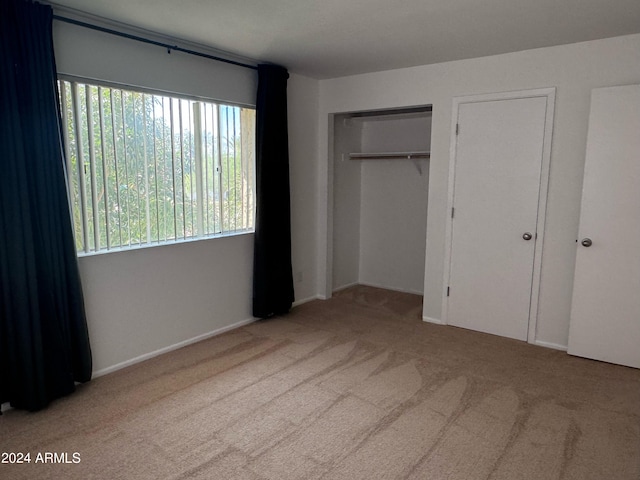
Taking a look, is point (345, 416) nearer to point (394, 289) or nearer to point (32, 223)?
point (32, 223)

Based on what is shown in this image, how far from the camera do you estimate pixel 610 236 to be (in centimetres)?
315

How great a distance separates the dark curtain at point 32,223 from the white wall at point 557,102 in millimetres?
2807

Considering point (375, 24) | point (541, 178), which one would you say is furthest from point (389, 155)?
point (375, 24)

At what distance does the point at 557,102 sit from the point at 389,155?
1.91m

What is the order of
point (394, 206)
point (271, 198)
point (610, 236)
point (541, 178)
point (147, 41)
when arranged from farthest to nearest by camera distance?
point (394, 206)
point (271, 198)
point (541, 178)
point (610, 236)
point (147, 41)

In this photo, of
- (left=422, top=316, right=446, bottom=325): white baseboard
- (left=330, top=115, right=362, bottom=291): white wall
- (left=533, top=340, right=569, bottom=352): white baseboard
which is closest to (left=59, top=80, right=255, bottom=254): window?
(left=330, top=115, right=362, bottom=291): white wall

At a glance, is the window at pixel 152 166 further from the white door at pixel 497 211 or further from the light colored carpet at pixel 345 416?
the white door at pixel 497 211

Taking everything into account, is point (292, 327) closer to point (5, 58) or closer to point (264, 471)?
point (264, 471)

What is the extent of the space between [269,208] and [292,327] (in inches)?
43.9

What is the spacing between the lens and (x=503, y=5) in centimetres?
250

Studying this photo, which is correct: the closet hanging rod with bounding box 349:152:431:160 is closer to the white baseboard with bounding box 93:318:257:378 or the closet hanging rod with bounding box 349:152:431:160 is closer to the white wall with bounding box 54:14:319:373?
the white wall with bounding box 54:14:319:373

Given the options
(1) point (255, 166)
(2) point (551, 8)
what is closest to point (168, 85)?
(1) point (255, 166)

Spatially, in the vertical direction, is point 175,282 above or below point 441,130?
below

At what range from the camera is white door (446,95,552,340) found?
352cm
